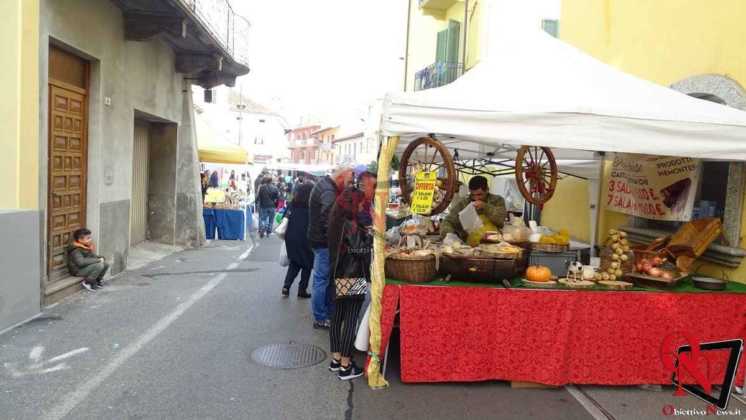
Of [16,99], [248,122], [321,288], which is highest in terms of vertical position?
[248,122]

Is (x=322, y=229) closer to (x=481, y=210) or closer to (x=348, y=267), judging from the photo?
(x=348, y=267)

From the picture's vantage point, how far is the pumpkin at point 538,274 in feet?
15.5

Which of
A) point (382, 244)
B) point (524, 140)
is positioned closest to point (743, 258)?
point (524, 140)

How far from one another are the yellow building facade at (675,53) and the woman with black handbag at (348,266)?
11.4 ft

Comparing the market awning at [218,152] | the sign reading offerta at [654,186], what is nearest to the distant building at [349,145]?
the market awning at [218,152]

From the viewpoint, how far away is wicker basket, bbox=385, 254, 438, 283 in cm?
450

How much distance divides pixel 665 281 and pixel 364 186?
9.08ft

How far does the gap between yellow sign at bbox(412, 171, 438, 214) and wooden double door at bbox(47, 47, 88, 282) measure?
4.82m

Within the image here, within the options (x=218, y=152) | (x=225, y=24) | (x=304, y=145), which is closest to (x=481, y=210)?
(x=225, y=24)

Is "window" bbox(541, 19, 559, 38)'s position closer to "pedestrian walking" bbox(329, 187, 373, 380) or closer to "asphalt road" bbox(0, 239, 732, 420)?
"asphalt road" bbox(0, 239, 732, 420)

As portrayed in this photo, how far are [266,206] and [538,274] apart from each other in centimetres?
1153

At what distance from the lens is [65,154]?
23.8 feet

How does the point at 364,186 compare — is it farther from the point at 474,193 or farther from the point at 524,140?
the point at 474,193

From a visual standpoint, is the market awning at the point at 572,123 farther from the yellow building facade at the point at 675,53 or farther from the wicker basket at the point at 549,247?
the wicker basket at the point at 549,247
